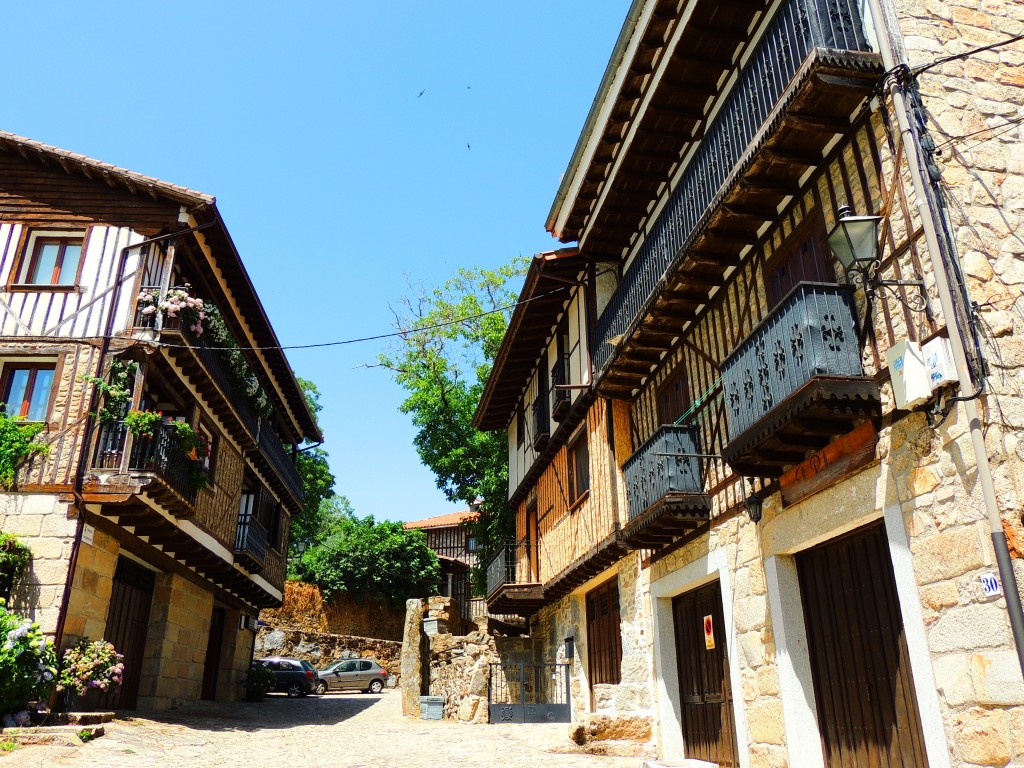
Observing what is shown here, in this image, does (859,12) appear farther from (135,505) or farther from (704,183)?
(135,505)

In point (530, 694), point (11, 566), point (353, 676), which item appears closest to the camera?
point (11, 566)

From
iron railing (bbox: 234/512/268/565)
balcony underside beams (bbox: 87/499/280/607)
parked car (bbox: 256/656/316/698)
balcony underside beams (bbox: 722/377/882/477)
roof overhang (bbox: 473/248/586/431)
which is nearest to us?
balcony underside beams (bbox: 722/377/882/477)

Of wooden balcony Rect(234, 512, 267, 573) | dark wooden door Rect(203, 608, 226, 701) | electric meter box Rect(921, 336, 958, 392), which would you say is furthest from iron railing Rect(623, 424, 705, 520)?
dark wooden door Rect(203, 608, 226, 701)

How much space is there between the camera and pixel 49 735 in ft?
33.7

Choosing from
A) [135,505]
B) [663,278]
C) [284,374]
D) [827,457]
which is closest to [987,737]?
[827,457]

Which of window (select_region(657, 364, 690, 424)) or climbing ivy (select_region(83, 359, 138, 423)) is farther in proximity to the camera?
climbing ivy (select_region(83, 359, 138, 423))

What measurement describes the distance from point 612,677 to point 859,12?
35.0ft

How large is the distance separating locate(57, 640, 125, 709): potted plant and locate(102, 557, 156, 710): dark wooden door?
191 cm

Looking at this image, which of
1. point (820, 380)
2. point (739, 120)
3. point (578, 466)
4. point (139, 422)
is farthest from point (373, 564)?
point (820, 380)

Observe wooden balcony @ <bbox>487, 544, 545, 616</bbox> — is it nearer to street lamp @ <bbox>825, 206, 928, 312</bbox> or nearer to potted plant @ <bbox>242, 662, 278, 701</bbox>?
potted plant @ <bbox>242, 662, 278, 701</bbox>

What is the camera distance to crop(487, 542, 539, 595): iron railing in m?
18.0

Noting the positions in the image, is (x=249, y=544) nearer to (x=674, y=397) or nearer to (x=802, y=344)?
(x=674, y=397)

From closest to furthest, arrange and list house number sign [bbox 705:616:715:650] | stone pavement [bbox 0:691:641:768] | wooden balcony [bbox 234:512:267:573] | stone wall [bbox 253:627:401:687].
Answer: stone pavement [bbox 0:691:641:768] < house number sign [bbox 705:616:715:650] < wooden balcony [bbox 234:512:267:573] < stone wall [bbox 253:627:401:687]

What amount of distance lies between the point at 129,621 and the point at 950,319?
49.9 ft
